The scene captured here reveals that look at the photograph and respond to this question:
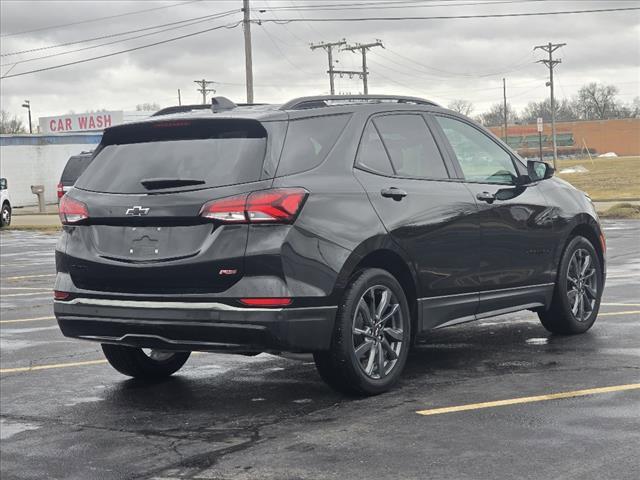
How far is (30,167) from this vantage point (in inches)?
2104

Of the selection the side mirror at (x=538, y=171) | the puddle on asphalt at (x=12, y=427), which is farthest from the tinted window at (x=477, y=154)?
the puddle on asphalt at (x=12, y=427)

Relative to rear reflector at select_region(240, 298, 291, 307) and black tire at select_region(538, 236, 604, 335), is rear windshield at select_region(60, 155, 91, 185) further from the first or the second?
rear reflector at select_region(240, 298, 291, 307)

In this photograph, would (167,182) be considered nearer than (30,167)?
Yes

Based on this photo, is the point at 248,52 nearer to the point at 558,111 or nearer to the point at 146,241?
the point at 146,241

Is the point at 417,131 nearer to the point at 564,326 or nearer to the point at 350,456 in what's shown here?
the point at 564,326

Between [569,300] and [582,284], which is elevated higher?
[582,284]

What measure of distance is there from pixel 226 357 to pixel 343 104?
2.38m

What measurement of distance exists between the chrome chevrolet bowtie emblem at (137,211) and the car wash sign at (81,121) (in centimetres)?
6228

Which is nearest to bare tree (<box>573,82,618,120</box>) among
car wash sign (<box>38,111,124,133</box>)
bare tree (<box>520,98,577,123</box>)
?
bare tree (<box>520,98,577,123</box>)

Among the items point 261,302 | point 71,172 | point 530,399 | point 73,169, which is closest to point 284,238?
point 261,302

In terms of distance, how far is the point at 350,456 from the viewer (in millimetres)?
5242

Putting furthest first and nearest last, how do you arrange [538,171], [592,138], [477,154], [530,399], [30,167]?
[592,138] < [30,167] < [538,171] < [477,154] < [530,399]

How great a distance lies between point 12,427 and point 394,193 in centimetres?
273

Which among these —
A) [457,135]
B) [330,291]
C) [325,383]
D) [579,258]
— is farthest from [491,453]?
[579,258]
